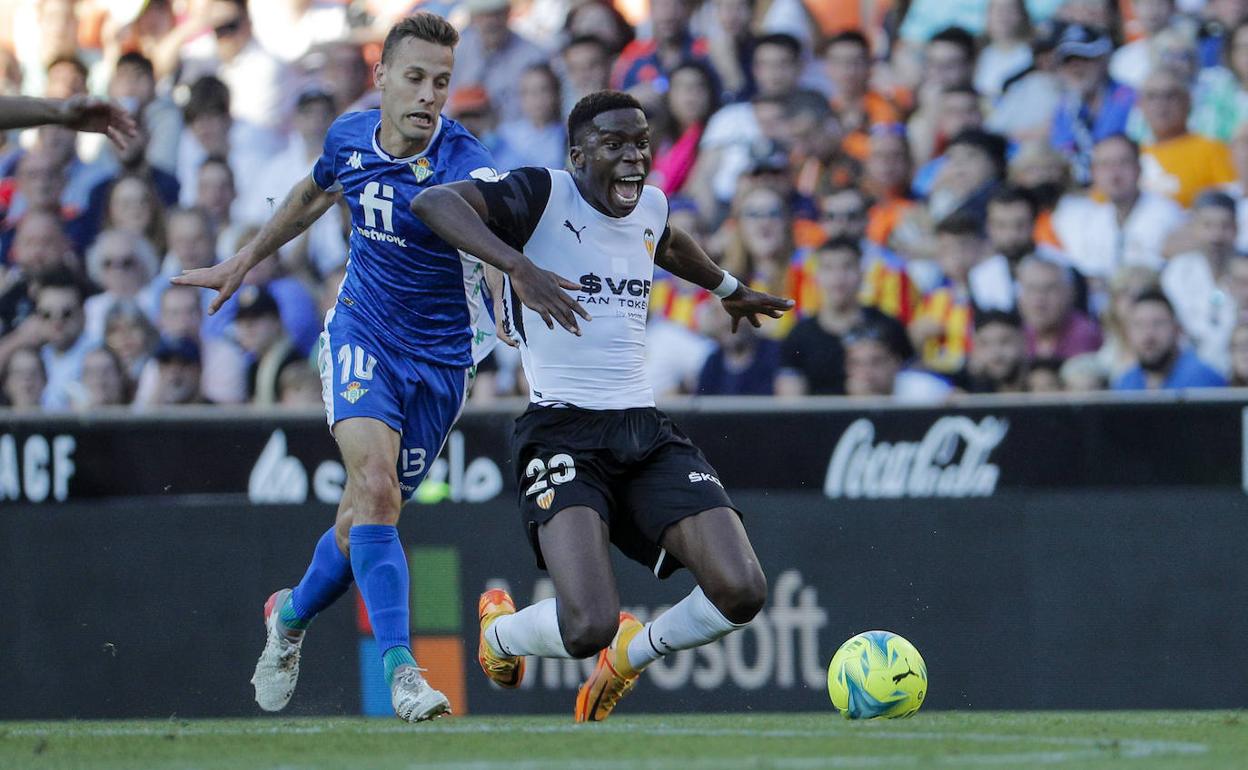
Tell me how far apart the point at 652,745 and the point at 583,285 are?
1615 mm

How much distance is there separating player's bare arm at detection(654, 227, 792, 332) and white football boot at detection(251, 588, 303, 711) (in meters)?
1.90

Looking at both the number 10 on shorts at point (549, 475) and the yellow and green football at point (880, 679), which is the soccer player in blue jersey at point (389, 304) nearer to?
the number 10 on shorts at point (549, 475)

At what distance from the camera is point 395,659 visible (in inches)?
249

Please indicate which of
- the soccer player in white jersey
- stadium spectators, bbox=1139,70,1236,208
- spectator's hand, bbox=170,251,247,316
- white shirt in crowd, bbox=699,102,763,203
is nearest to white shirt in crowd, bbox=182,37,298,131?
white shirt in crowd, bbox=699,102,763,203

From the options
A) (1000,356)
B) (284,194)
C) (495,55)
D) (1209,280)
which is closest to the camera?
(1000,356)

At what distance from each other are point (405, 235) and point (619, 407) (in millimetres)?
1018

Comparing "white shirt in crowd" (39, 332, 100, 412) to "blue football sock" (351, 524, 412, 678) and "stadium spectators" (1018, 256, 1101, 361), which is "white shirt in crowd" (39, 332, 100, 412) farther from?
"stadium spectators" (1018, 256, 1101, 361)

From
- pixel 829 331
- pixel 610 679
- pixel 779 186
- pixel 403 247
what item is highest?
pixel 779 186

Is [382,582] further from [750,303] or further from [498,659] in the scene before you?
[750,303]

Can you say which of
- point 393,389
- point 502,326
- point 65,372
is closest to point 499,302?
point 502,326

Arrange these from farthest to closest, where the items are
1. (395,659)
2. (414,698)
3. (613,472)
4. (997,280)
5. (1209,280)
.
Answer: (997,280), (1209,280), (613,472), (395,659), (414,698)

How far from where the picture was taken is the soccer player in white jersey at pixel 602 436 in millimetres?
6238

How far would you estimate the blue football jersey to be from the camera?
6.74 metres

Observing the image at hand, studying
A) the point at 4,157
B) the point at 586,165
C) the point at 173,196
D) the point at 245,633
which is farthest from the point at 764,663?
the point at 4,157
